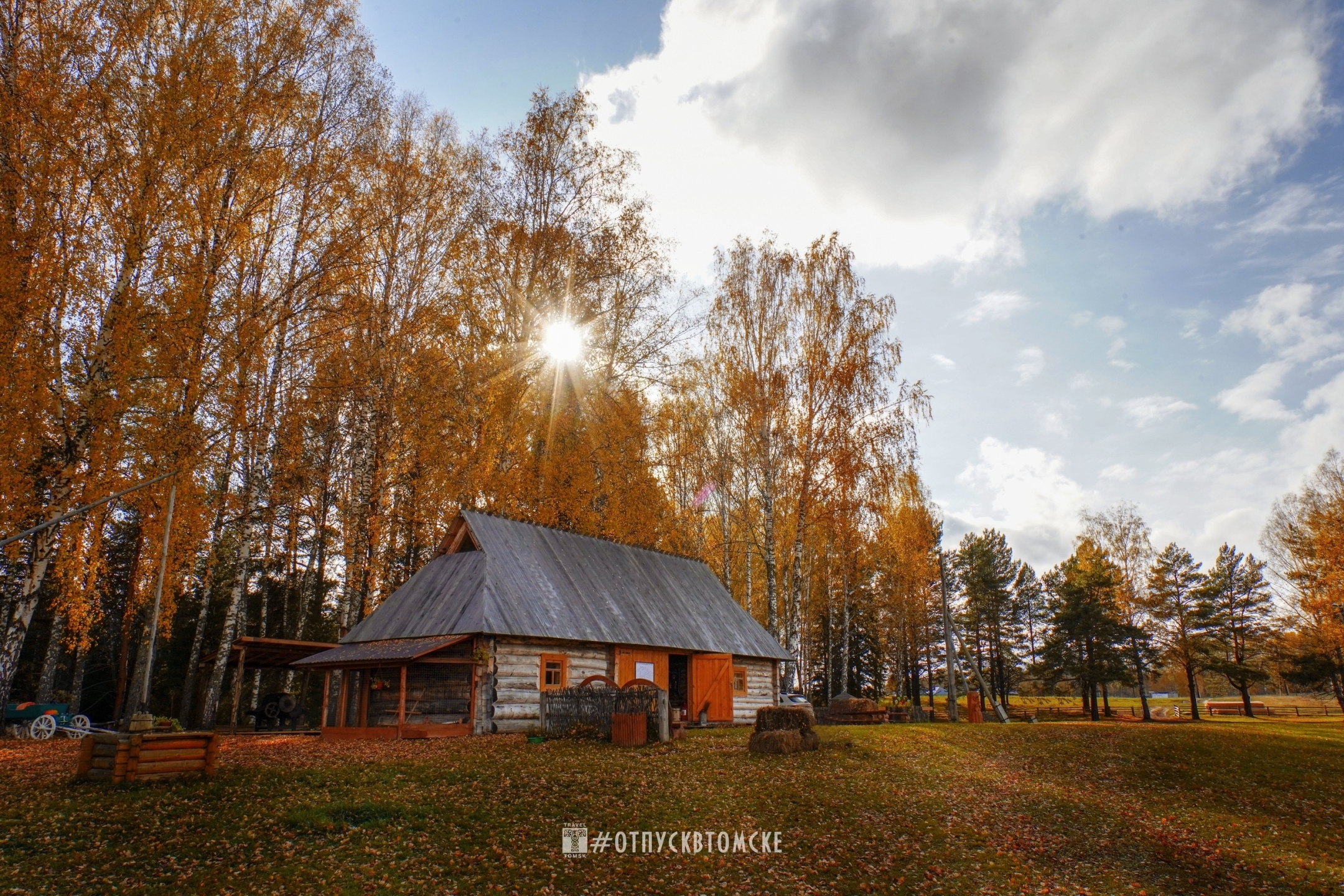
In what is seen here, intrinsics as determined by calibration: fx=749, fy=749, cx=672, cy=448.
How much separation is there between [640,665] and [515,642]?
515 cm

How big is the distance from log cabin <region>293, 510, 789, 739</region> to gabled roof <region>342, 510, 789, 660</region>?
0.05 metres

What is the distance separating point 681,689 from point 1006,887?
20248 millimetres

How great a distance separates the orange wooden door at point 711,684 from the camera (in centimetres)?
2645

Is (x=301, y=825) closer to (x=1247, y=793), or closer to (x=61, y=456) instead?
(x=61, y=456)

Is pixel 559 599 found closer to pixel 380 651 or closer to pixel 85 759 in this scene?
pixel 380 651

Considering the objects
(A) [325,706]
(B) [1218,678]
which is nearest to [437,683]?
(A) [325,706]

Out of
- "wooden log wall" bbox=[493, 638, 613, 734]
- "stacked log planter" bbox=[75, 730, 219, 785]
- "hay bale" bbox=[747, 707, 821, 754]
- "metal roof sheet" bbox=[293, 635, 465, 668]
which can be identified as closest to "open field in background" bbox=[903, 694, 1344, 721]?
"hay bale" bbox=[747, 707, 821, 754]

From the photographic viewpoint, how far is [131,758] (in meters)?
12.1

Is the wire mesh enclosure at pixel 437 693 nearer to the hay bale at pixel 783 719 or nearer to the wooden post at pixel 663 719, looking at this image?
the wooden post at pixel 663 719

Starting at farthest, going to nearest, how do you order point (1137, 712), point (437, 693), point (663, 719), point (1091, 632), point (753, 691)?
point (1137, 712) < point (1091, 632) < point (753, 691) < point (437, 693) < point (663, 719)

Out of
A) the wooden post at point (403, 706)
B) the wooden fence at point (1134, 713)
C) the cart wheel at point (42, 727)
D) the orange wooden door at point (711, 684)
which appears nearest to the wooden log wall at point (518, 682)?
the wooden post at point (403, 706)

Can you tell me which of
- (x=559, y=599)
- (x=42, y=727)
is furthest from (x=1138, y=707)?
(x=42, y=727)

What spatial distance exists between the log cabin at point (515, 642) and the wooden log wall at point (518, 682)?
31 mm

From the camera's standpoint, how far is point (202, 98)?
18359 mm
